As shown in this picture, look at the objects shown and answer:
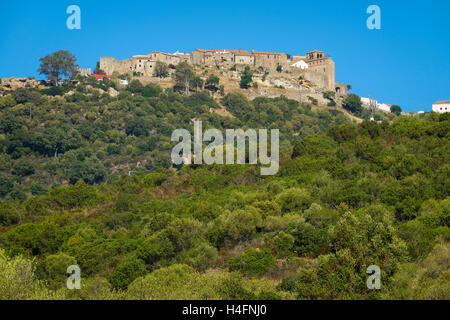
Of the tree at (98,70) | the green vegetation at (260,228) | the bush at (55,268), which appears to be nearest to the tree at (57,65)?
the tree at (98,70)

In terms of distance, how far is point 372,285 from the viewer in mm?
19500

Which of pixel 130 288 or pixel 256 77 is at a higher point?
pixel 256 77

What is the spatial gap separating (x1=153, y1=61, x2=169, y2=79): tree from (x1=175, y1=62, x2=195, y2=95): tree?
2820 millimetres

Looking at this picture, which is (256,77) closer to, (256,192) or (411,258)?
(256,192)

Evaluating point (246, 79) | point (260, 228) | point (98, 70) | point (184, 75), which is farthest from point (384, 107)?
point (260, 228)

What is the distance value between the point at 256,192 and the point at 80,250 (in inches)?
394

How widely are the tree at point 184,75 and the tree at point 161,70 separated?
282 centimetres

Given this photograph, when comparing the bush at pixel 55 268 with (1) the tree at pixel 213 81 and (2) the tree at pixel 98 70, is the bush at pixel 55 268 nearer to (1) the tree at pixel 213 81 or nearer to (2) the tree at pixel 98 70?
(1) the tree at pixel 213 81

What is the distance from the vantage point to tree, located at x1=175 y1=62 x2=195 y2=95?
8362 centimetres

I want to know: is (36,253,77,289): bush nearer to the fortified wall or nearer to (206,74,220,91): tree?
(206,74,220,91): tree

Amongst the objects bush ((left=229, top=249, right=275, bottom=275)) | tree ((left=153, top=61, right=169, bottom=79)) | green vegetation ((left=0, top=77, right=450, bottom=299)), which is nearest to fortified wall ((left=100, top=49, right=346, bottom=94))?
tree ((left=153, top=61, right=169, bottom=79))

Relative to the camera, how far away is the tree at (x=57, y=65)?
81812 mm

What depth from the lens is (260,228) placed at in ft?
88.5
